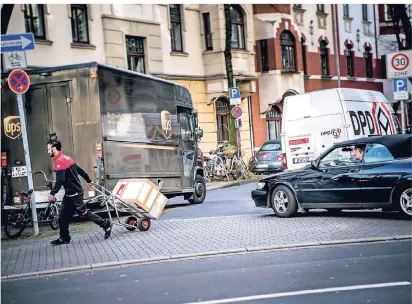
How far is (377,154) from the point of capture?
1108 centimetres

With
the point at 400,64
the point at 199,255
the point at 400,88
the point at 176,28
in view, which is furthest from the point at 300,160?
the point at 176,28

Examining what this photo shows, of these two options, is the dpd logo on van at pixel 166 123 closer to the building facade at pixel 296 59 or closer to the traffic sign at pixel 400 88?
the traffic sign at pixel 400 88

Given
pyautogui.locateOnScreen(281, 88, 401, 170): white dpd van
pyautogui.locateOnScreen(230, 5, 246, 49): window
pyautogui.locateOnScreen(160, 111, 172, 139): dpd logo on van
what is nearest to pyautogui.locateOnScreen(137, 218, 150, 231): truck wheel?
pyautogui.locateOnScreen(160, 111, 172, 139): dpd logo on van

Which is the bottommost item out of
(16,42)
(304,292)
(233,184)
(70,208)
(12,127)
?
(233,184)

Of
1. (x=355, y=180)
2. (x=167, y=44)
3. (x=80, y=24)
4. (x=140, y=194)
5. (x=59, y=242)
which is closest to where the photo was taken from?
(x=59, y=242)

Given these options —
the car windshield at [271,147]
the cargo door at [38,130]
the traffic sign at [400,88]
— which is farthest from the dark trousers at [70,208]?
the car windshield at [271,147]

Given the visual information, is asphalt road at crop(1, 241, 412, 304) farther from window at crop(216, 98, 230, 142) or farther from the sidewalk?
window at crop(216, 98, 230, 142)

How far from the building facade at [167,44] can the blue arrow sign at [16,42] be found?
640 centimetres

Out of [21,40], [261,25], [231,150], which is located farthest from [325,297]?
[261,25]

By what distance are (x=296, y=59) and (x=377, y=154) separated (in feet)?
73.3

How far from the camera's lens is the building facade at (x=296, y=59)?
30703 mm

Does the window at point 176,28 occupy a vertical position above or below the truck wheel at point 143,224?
above

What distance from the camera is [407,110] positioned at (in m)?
32.2

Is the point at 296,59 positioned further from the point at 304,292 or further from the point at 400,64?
the point at 304,292
